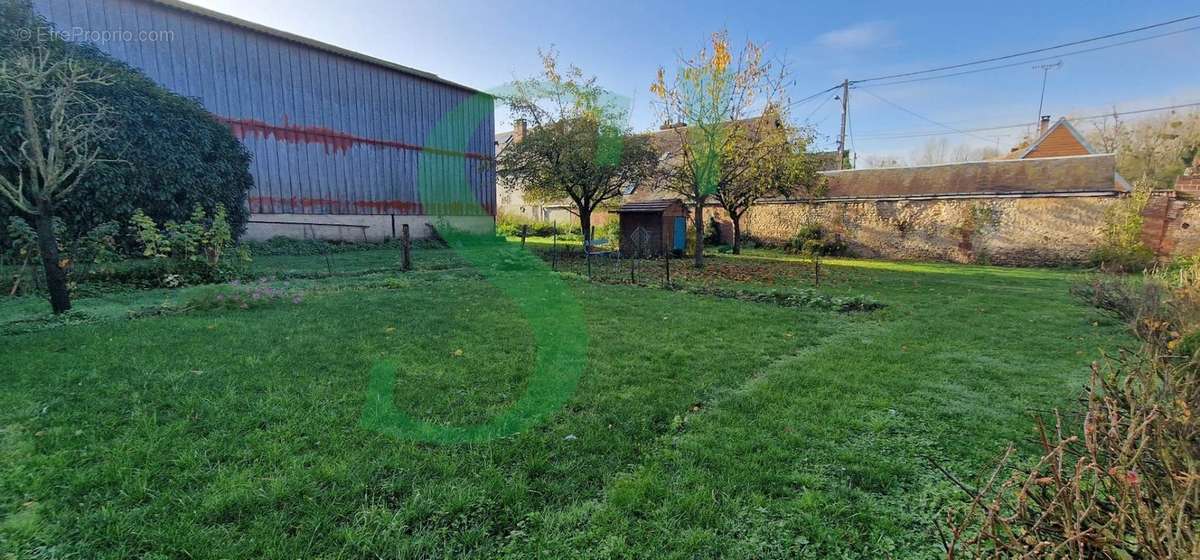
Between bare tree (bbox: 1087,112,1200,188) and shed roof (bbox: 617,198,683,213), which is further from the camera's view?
bare tree (bbox: 1087,112,1200,188)

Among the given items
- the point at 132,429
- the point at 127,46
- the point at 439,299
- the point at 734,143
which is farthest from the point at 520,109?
the point at 132,429

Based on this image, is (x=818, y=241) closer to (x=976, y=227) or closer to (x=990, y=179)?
(x=976, y=227)

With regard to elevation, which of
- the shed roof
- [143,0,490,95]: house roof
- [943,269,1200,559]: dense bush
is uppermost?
[143,0,490,95]: house roof

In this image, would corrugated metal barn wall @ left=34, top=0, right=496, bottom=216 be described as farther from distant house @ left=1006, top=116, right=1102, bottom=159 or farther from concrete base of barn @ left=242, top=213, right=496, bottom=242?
distant house @ left=1006, top=116, right=1102, bottom=159

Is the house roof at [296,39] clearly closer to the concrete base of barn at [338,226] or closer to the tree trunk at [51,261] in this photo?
the concrete base of barn at [338,226]

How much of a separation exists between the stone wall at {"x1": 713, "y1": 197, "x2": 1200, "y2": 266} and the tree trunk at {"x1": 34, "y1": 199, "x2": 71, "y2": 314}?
68.4 feet

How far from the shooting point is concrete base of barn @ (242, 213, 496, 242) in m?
15.0

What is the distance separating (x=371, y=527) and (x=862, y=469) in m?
2.51

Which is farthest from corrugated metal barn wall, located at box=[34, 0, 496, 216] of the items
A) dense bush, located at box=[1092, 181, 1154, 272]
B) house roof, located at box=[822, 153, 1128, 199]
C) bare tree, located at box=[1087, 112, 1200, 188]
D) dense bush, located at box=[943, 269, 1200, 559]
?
bare tree, located at box=[1087, 112, 1200, 188]

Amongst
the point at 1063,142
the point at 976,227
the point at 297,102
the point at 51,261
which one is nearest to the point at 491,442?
the point at 51,261

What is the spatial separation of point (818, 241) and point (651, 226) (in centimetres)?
675

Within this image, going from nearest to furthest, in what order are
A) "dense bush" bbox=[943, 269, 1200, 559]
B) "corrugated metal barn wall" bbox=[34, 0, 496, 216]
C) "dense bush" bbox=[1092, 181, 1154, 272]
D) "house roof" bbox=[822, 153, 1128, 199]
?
"dense bush" bbox=[943, 269, 1200, 559]
"corrugated metal barn wall" bbox=[34, 0, 496, 216]
"dense bush" bbox=[1092, 181, 1154, 272]
"house roof" bbox=[822, 153, 1128, 199]

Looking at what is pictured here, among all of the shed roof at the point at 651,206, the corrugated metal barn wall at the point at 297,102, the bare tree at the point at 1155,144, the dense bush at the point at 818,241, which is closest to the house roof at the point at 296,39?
the corrugated metal barn wall at the point at 297,102

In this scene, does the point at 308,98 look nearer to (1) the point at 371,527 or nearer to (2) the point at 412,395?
(2) the point at 412,395
